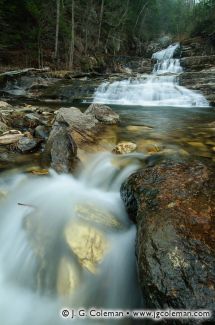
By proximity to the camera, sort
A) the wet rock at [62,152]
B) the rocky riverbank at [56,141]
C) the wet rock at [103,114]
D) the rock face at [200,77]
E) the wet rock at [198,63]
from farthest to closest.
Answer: the wet rock at [198,63] → the rock face at [200,77] → the wet rock at [103,114] → the rocky riverbank at [56,141] → the wet rock at [62,152]

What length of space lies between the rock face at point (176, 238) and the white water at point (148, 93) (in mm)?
10477

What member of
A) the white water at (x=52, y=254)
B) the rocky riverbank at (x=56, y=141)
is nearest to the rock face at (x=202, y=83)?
the rocky riverbank at (x=56, y=141)

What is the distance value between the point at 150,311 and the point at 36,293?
1124 millimetres

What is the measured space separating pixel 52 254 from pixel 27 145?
273 centimetres

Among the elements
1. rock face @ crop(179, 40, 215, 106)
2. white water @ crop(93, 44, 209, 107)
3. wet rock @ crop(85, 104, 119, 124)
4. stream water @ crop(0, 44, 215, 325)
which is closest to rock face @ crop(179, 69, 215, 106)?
rock face @ crop(179, 40, 215, 106)

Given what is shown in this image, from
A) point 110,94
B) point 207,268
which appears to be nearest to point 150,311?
point 207,268

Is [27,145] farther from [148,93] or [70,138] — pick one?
[148,93]

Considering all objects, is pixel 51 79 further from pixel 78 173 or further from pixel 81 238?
pixel 81 238

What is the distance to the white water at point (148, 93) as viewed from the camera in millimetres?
13152

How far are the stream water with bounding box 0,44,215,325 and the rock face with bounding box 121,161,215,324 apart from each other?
366 mm

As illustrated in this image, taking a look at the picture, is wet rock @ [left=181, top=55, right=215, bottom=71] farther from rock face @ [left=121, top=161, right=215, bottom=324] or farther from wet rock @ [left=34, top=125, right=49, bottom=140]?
rock face @ [left=121, top=161, right=215, bottom=324]

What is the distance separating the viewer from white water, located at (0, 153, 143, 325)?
8.53 feet

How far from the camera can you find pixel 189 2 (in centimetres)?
4862

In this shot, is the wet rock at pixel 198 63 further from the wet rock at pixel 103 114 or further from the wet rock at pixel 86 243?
the wet rock at pixel 86 243
